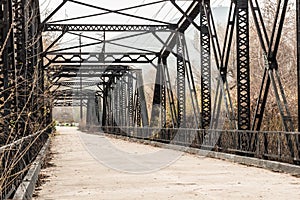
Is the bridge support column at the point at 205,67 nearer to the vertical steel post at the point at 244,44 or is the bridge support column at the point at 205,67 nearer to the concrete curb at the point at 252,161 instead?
the concrete curb at the point at 252,161

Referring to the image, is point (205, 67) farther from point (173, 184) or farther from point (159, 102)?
point (159, 102)

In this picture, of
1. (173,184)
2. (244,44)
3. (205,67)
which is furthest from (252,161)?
(205,67)

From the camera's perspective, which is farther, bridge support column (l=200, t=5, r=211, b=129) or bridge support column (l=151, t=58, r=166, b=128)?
bridge support column (l=151, t=58, r=166, b=128)

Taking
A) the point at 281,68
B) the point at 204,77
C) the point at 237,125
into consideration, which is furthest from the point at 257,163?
the point at 281,68

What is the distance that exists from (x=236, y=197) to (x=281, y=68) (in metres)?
23.8

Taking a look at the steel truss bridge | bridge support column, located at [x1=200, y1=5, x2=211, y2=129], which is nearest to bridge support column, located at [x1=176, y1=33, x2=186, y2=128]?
the steel truss bridge

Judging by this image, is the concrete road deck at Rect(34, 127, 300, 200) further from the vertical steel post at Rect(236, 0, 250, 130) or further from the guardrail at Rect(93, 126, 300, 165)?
the vertical steel post at Rect(236, 0, 250, 130)

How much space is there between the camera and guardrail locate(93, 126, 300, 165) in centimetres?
1306

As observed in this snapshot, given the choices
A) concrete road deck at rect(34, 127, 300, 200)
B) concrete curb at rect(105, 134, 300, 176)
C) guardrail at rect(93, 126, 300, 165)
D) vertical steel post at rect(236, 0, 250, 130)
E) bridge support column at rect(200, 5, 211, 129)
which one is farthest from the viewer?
bridge support column at rect(200, 5, 211, 129)

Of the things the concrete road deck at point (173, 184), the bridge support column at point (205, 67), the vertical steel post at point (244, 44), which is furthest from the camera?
the bridge support column at point (205, 67)

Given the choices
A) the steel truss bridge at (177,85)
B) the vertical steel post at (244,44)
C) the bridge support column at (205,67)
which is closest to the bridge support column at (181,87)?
the steel truss bridge at (177,85)

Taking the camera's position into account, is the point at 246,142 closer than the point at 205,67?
Yes

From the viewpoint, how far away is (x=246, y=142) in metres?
16.3

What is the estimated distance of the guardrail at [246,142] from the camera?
1306cm
